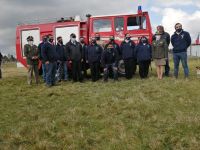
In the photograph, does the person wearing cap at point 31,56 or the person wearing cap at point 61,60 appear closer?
the person wearing cap at point 31,56

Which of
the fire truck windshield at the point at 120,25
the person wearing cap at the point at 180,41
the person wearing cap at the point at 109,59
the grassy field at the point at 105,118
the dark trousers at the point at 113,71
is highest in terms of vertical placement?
the fire truck windshield at the point at 120,25

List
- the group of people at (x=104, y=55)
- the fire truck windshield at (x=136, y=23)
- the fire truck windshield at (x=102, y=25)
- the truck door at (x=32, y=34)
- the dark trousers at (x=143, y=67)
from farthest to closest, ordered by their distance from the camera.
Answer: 1. the truck door at (x=32, y=34)
2. the fire truck windshield at (x=102, y=25)
3. the fire truck windshield at (x=136, y=23)
4. the dark trousers at (x=143, y=67)
5. the group of people at (x=104, y=55)

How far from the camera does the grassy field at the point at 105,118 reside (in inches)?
306

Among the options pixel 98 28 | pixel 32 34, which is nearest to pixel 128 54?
pixel 98 28

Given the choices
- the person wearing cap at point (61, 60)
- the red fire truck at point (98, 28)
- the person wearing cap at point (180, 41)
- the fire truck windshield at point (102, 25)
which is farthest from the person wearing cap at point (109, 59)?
the person wearing cap at point (180, 41)

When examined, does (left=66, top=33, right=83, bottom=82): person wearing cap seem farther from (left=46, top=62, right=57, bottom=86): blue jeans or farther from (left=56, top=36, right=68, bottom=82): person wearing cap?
(left=46, top=62, right=57, bottom=86): blue jeans

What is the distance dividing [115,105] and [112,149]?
2717 millimetres

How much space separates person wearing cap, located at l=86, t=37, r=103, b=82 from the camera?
1498 cm

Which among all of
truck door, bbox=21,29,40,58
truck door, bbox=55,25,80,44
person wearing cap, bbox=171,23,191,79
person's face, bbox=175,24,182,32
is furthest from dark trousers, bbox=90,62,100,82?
truck door, bbox=21,29,40,58

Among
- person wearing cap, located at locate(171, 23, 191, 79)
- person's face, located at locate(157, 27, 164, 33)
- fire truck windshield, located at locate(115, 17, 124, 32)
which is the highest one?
fire truck windshield, located at locate(115, 17, 124, 32)

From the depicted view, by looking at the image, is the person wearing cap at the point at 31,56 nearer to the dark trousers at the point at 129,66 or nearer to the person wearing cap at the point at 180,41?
the dark trousers at the point at 129,66

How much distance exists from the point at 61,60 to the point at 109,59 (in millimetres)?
2294

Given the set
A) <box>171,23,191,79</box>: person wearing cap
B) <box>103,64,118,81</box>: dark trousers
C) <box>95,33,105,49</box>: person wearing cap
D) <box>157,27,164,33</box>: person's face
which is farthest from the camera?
<box>95,33,105,49</box>: person wearing cap

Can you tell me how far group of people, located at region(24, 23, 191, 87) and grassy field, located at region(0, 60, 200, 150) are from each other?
63.9 inches
